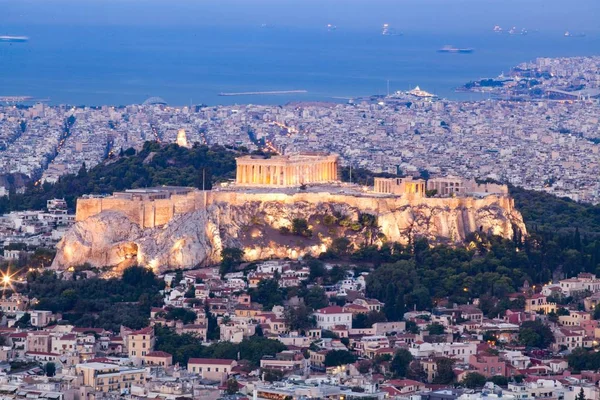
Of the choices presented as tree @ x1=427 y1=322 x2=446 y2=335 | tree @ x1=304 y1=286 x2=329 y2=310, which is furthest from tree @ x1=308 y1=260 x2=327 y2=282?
tree @ x1=427 y1=322 x2=446 y2=335

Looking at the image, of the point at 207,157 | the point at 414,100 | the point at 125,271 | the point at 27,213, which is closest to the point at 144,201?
the point at 125,271

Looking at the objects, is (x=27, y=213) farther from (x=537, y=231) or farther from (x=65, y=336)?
(x=65, y=336)

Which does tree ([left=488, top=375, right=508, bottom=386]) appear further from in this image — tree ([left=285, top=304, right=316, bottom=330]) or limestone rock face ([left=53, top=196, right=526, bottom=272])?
limestone rock face ([left=53, top=196, right=526, bottom=272])

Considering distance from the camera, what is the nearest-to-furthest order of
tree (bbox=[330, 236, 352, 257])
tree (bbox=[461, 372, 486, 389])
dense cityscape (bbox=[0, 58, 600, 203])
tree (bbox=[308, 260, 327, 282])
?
tree (bbox=[461, 372, 486, 389]), tree (bbox=[308, 260, 327, 282]), tree (bbox=[330, 236, 352, 257]), dense cityscape (bbox=[0, 58, 600, 203])

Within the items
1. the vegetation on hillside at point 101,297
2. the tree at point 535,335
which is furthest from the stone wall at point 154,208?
the tree at point 535,335

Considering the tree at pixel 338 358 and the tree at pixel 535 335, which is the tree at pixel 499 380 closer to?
the tree at pixel 338 358
